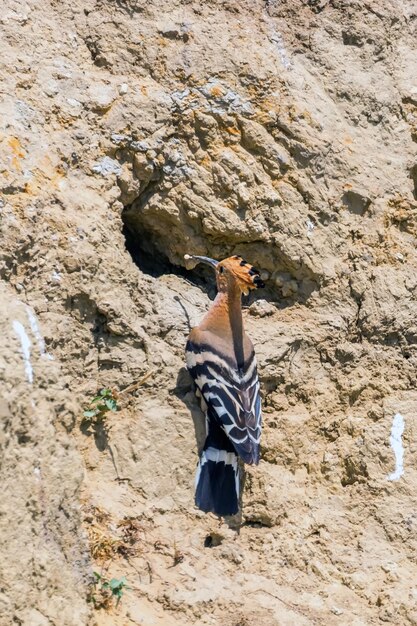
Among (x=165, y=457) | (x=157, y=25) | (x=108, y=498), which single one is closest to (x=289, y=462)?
(x=165, y=457)

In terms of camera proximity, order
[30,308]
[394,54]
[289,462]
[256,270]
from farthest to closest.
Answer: [394,54]
[256,270]
[289,462]
[30,308]

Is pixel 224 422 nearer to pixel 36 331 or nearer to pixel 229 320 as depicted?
pixel 229 320

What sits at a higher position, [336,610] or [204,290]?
[204,290]

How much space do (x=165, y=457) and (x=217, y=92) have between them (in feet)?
6.27

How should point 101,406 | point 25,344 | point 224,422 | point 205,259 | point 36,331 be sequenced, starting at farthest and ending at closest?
1. point 205,259
2. point 224,422
3. point 101,406
4. point 36,331
5. point 25,344

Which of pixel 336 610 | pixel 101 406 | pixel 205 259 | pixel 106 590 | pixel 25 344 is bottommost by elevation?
pixel 106 590

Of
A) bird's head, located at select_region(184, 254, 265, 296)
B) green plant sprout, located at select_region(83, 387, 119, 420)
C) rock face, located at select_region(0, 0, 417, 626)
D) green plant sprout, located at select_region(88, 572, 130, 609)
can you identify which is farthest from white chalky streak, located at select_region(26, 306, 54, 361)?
bird's head, located at select_region(184, 254, 265, 296)

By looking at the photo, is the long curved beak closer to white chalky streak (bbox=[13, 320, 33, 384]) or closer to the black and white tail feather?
the black and white tail feather

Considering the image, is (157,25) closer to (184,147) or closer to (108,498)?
(184,147)

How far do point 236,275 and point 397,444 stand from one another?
3.60 feet

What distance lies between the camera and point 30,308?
14.6ft

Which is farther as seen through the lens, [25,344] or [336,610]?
[336,610]

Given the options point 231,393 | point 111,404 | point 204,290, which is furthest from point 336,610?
point 204,290

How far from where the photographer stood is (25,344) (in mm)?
4137
